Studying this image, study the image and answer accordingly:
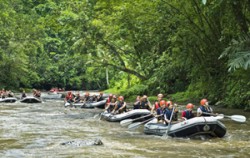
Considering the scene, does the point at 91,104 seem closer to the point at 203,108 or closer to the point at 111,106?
the point at 111,106

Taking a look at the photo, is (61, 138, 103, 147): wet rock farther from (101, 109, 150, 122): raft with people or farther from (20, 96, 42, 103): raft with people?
(20, 96, 42, 103): raft with people

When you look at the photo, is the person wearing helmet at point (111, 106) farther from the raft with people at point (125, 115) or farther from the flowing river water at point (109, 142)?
the flowing river water at point (109, 142)

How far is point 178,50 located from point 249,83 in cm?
617

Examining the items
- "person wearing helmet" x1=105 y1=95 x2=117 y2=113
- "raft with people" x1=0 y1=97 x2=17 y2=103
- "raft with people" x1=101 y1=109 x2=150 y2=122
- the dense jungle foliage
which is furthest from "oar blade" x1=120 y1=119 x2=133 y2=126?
"raft with people" x1=0 y1=97 x2=17 y2=103

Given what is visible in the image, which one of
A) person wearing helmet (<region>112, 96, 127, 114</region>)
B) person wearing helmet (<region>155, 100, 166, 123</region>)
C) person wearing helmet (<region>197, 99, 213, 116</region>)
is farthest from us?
person wearing helmet (<region>112, 96, 127, 114</region>)

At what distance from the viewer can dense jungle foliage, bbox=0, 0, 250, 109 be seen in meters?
20.4

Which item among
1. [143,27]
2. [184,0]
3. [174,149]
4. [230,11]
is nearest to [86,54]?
[143,27]

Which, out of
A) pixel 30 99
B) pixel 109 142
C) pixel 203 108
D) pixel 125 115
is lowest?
pixel 109 142

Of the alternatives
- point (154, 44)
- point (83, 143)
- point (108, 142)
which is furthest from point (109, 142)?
point (154, 44)

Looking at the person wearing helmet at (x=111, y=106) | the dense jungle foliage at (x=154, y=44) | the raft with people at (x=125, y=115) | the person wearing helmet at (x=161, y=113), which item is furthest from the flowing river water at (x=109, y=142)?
the dense jungle foliage at (x=154, y=44)

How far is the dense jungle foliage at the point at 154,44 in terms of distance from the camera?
2036cm

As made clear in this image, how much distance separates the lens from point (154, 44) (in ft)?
94.1

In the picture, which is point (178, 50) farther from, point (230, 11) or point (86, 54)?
point (86, 54)

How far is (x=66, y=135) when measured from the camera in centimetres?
1279
